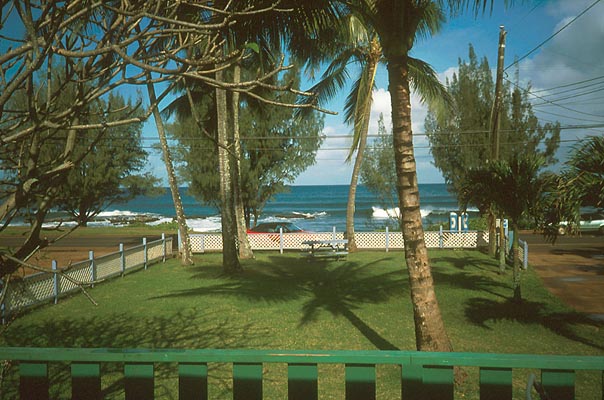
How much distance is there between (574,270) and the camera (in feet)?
53.3

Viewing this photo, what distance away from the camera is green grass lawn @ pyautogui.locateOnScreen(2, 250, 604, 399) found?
26.3 feet

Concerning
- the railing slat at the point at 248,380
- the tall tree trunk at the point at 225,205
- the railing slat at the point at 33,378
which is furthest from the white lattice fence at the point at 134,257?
the railing slat at the point at 248,380

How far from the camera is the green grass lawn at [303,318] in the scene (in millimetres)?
8008

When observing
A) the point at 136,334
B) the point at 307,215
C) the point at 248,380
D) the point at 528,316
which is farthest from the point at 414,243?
the point at 307,215

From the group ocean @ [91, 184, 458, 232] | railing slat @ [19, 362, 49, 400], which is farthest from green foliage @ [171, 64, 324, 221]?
railing slat @ [19, 362, 49, 400]

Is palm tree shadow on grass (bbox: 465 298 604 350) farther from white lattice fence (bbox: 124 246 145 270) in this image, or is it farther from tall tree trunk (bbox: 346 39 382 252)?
white lattice fence (bbox: 124 246 145 270)

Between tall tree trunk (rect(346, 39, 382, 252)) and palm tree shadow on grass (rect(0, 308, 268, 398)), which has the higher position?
tall tree trunk (rect(346, 39, 382, 252))

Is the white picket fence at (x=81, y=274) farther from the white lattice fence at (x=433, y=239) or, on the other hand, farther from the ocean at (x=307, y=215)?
the white lattice fence at (x=433, y=239)

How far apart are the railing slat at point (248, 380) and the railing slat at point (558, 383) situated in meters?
1.38

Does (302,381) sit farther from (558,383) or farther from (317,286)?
(317,286)

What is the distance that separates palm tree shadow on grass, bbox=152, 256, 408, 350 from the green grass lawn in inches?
1.3

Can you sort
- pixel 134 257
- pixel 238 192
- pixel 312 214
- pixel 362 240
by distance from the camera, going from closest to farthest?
pixel 134 257
pixel 238 192
pixel 362 240
pixel 312 214

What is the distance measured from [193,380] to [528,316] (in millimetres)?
9938

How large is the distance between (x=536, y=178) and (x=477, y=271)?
545 centimetres
